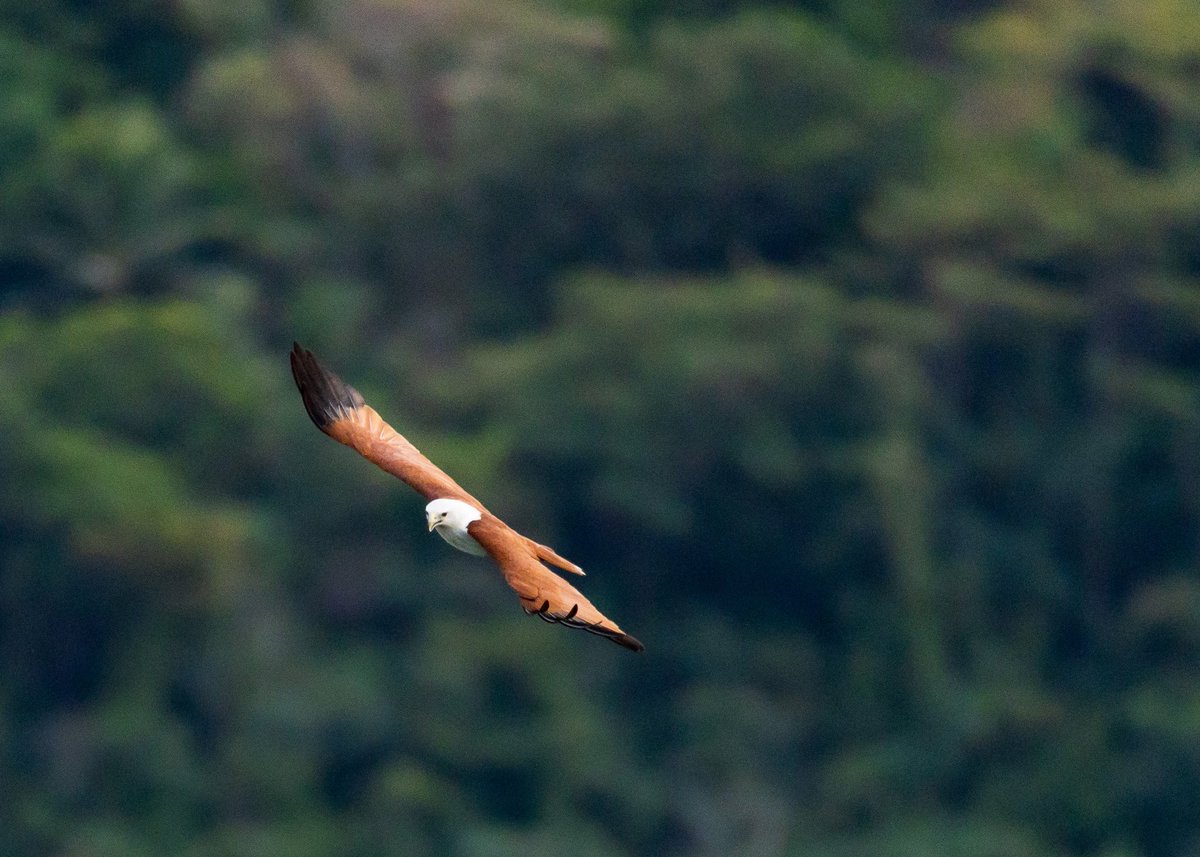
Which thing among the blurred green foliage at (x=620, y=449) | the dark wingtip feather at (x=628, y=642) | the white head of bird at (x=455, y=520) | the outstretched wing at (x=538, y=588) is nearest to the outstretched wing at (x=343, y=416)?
the white head of bird at (x=455, y=520)

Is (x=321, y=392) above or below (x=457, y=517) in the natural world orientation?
above

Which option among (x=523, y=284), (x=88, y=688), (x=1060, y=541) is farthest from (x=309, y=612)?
(x=1060, y=541)

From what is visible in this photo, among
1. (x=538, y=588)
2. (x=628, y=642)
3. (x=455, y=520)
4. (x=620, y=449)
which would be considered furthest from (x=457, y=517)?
(x=620, y=449)

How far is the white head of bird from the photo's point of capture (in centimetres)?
1105

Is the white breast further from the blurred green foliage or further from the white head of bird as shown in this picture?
the blurred green foliage

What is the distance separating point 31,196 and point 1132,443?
12.2 meters

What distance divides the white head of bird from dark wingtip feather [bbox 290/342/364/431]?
0.93 meters

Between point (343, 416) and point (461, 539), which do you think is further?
point (343, 416)

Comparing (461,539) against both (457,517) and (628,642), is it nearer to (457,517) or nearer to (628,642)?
(457,517)

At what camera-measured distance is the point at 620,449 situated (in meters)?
29.0

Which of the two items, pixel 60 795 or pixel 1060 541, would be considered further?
pixel 1060 541

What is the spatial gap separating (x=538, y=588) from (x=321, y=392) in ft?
7.47

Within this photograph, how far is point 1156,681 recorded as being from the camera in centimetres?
2972

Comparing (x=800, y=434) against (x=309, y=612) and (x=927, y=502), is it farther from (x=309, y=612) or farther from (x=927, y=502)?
(x=309, y=612)
